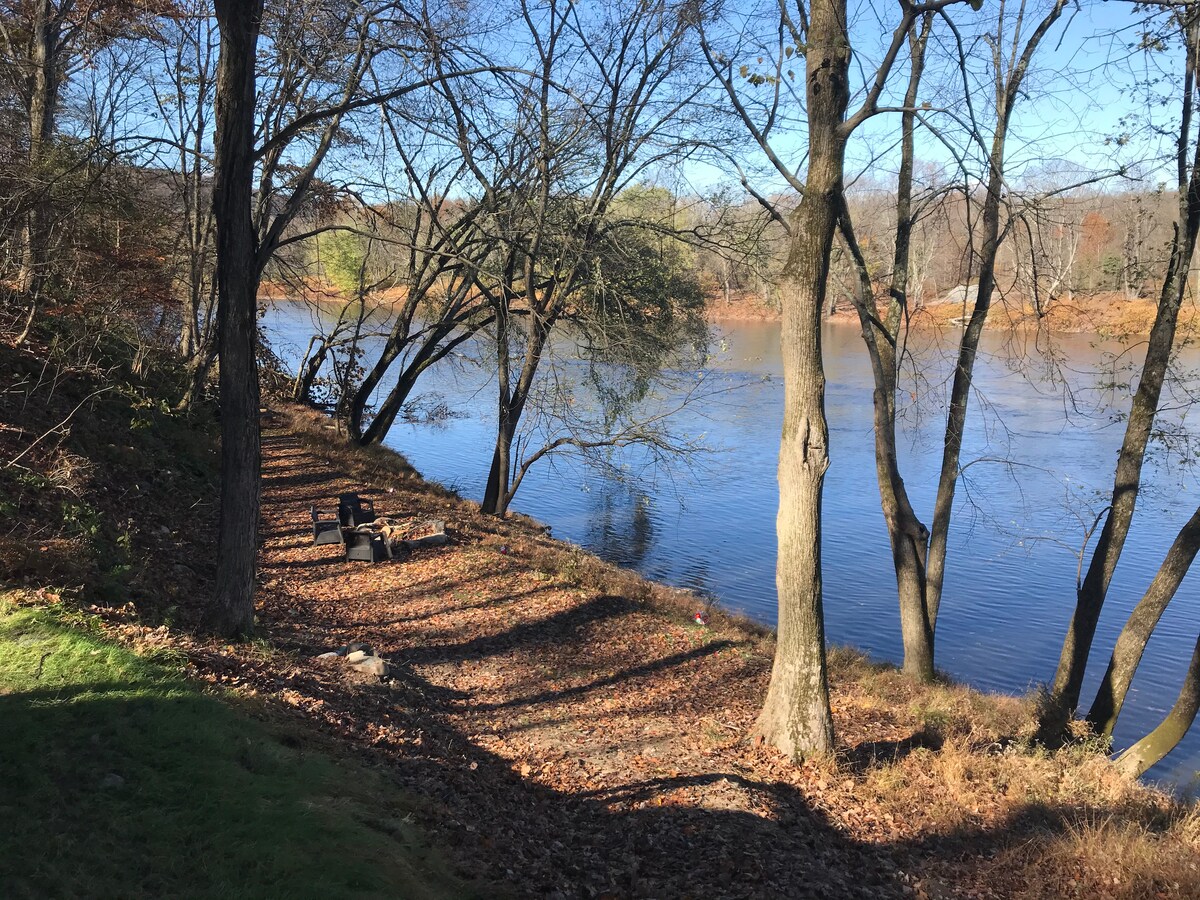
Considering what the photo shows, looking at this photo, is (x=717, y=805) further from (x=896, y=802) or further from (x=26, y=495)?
(x=26, y=495)

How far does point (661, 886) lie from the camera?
525 centimetres

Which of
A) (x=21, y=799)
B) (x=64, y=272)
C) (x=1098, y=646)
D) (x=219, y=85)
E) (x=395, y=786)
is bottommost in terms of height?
(x=1098, y=646)

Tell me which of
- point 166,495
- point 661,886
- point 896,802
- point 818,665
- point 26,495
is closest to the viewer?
point 661,886

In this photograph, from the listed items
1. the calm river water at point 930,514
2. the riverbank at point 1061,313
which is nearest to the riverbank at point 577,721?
the calm river water at point 930,514

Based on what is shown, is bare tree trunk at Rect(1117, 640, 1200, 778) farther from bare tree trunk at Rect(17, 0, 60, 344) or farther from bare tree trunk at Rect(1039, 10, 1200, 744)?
bare tree trunk at Rect(17, 0, 60, 344)

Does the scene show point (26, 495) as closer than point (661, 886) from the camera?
No

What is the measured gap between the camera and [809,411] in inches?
283

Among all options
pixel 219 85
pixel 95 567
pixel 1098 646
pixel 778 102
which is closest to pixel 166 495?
pixel 95 567

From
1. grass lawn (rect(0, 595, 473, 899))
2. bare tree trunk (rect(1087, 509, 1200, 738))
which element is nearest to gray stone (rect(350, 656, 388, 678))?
grass lawn (rect(0, 595, 473, 899))

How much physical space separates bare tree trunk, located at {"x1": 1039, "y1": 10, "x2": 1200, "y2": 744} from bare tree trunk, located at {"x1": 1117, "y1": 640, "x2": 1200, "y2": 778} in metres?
0.82

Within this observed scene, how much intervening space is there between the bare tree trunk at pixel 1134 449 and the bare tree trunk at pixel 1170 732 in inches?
32.4

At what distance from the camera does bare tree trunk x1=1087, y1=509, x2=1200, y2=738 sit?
8.93m

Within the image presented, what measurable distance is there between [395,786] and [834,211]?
18.5 ft

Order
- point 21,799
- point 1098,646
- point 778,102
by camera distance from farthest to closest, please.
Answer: point 1098,646 < point 778,102 < point 21,799
